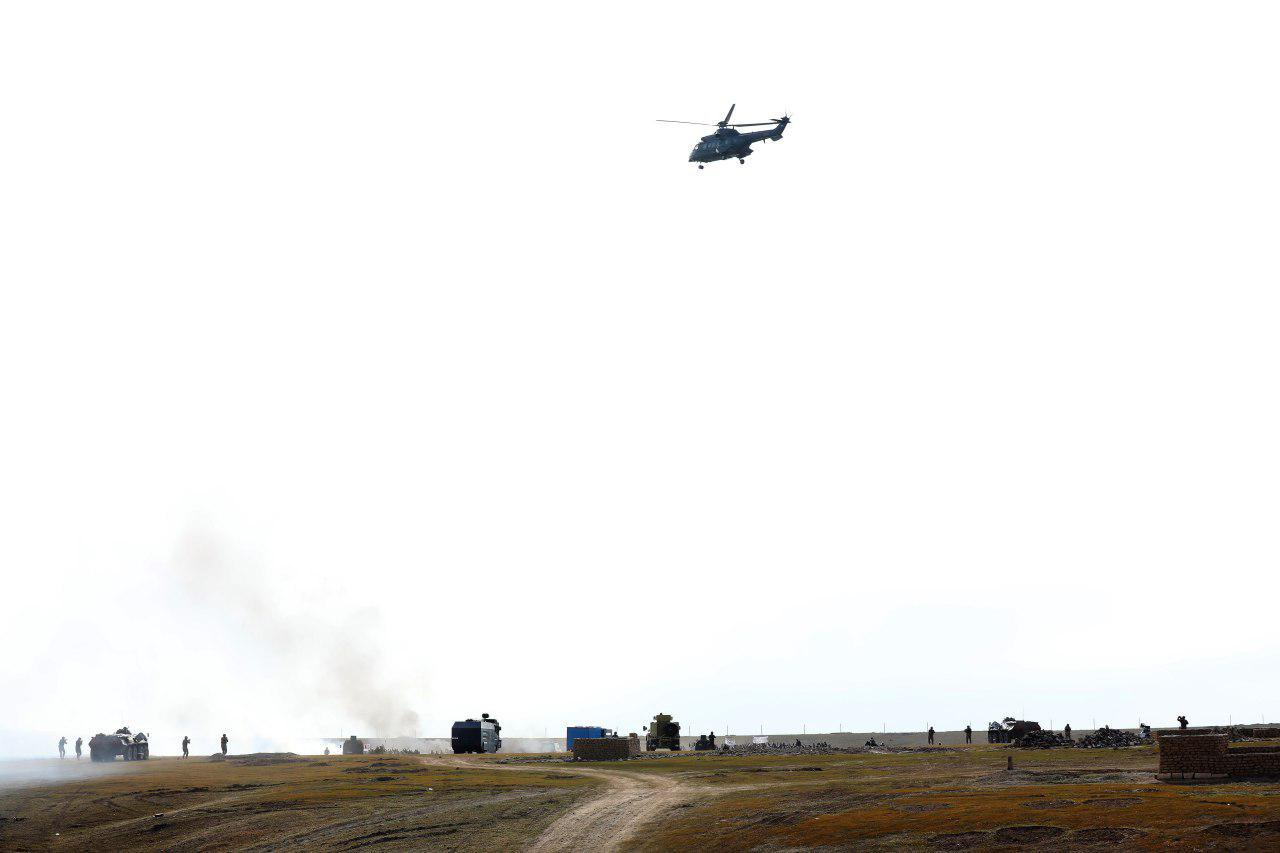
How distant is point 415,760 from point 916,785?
70.6 metres

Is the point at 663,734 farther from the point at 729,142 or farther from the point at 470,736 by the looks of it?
the point at 729,142

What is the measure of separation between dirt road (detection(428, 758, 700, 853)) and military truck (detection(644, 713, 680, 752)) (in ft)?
189

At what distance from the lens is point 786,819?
191 feet

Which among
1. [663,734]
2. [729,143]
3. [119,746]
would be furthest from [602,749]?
[119,746]

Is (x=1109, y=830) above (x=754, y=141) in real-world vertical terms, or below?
below

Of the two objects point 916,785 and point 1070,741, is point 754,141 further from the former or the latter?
point 1070,741

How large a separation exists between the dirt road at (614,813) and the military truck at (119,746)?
274 feet

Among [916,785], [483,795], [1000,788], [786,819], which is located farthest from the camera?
[483,795]

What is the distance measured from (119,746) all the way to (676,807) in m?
101

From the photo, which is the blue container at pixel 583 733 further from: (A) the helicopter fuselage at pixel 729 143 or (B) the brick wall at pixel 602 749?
(A) the helicopter fuselage at pixel 729 143

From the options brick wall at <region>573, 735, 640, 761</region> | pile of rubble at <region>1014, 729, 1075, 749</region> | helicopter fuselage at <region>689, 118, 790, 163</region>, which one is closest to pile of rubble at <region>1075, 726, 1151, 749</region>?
pile of rubble at <region>1014, 729, 1075, 749</region>

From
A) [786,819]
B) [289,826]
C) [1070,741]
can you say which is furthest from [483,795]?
[1070,741]

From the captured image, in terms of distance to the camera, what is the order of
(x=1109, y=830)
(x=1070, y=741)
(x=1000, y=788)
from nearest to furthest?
1. (x=1109, y=830)
2. (x=1000, y=788)
3. (x=1070, y=741)

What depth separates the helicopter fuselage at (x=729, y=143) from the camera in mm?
101000
